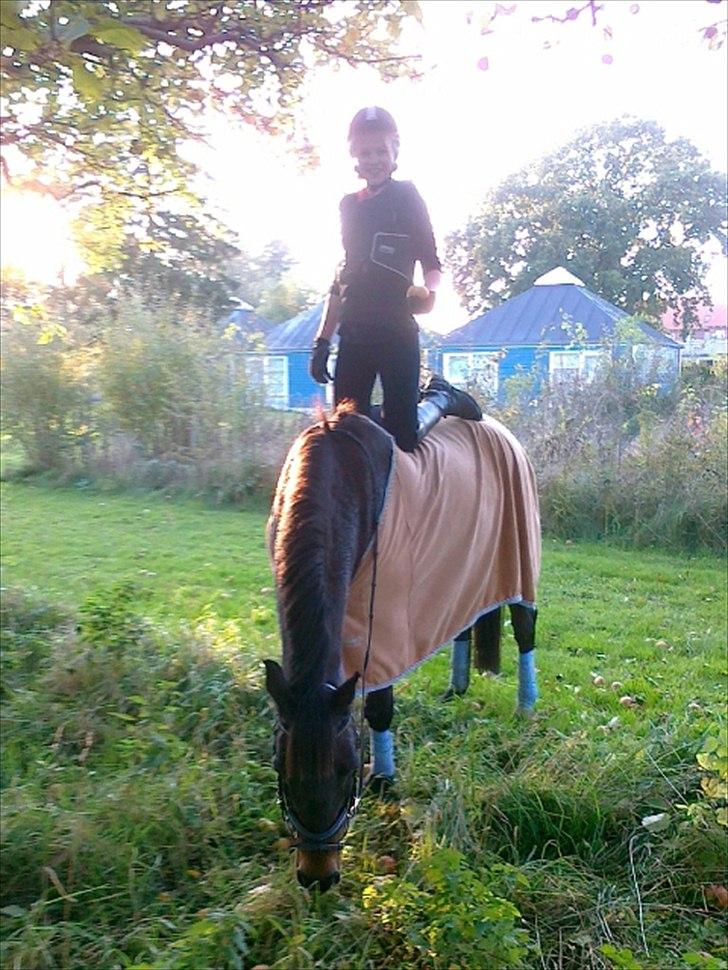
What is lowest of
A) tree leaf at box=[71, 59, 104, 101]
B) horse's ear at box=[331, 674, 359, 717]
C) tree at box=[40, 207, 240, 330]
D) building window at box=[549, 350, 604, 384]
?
horse's ear at box=[331, 674, 359, 717]

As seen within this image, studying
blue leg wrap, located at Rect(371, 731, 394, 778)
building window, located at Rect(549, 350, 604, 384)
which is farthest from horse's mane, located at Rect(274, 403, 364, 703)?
building window, located at Rect(549, 350, 604, 384)

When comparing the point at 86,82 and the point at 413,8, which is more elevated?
the point at 413,8

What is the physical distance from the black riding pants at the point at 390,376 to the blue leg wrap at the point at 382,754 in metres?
1.13

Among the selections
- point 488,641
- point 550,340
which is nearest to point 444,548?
point 488,641

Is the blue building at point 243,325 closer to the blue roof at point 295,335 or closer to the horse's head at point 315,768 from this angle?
the blue roof at point 295,335

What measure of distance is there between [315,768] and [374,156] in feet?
8.03

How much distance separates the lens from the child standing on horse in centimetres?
351

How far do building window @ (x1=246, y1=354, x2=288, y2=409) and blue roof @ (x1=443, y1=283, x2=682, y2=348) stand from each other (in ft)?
9.03

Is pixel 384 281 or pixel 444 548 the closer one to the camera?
pixel 444 548

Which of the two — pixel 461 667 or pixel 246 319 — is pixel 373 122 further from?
pixel 246 319

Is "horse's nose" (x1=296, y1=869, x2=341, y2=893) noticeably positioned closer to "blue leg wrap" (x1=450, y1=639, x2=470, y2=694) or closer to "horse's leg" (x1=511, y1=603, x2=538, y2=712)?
"horse's leg" (x1=511, y1=603, x2=538, y2=712)

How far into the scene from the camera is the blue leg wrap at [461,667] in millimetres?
4367

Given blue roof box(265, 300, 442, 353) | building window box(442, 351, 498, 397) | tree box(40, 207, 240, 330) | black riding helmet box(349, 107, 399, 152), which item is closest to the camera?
black riding helmet box(349, 107, 399, 152)

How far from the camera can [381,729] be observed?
3211 mm
